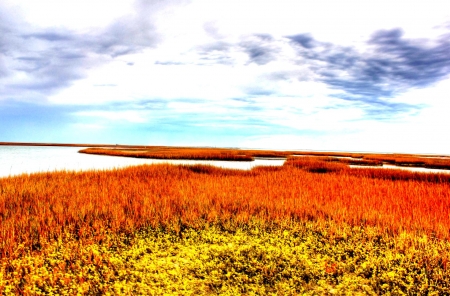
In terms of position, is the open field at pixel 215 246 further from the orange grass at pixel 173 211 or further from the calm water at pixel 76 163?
the calm water at pixel 76 163

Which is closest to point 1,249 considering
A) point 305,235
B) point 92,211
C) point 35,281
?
point 35,281

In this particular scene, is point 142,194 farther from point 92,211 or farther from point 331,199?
point 331,199

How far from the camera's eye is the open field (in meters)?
5.33

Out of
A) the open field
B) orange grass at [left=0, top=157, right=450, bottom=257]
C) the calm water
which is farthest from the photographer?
the calm water

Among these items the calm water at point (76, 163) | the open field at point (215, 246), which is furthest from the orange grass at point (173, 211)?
the calm water at point (76, 163)

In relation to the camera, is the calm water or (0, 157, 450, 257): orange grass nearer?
(0, 157, 450, 257): orange grass

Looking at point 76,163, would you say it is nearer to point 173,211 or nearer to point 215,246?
point 173,211

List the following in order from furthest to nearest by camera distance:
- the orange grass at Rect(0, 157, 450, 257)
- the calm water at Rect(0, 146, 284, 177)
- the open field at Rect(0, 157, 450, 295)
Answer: the calm water at Rect(0, 146, 284, 177), the orange grass at Rect(0, 157, 450, 257), the open field at Rect(0, 157, 450, 295)

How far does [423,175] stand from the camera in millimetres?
21625

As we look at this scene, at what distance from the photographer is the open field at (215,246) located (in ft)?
17.5

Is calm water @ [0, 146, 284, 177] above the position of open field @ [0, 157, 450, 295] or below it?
above

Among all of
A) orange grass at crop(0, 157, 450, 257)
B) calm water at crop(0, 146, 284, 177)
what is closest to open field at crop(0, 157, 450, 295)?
orange grass at crop(0, 157, 450, 257)

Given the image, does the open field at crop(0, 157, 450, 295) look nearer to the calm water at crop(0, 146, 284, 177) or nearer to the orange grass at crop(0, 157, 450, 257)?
the orange grass at crop(0, 157, 450, 257)

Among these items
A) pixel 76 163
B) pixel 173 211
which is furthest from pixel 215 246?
pixel 76 163
